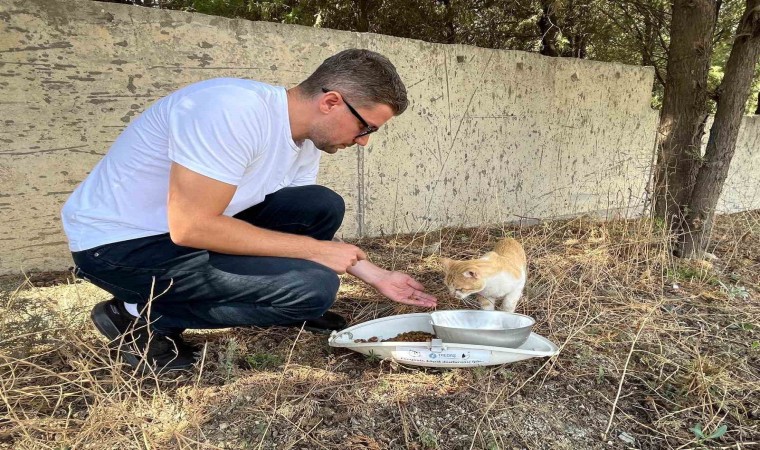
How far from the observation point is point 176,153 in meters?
1.48

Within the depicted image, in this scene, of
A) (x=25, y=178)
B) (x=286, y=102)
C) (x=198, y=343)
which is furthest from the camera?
(x=25, y=178)

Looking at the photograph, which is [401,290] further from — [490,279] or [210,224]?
[210,224]

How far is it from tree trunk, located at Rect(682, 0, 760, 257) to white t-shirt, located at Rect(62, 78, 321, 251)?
3.12 m

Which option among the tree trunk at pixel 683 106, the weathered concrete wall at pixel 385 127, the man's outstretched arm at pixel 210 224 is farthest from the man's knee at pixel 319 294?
the tree trunk at pixel 683 106

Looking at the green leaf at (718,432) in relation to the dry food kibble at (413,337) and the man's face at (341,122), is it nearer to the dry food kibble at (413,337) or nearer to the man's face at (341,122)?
the dry food kibble at (413,337)

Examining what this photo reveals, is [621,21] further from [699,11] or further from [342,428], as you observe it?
[342,428]

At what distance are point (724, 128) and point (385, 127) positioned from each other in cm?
243

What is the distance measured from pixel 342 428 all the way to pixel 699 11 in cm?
373

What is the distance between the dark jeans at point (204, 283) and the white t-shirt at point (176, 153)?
8 centimetres

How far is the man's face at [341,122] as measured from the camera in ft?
5.55

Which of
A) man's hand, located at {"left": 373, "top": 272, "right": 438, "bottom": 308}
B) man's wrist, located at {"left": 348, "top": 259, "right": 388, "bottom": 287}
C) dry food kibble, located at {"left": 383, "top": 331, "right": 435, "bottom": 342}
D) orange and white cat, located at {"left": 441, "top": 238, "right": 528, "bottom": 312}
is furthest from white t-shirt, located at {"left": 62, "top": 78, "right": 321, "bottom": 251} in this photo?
orange and white cat, located at {"left": 441, "top": 238, "right": 528, "bottom": 312}

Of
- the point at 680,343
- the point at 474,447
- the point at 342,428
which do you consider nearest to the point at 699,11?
the point at 680,343

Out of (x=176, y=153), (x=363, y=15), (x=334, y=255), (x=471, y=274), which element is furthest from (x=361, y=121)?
(x=363, y=15)

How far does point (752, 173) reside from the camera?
6105 millimetres
